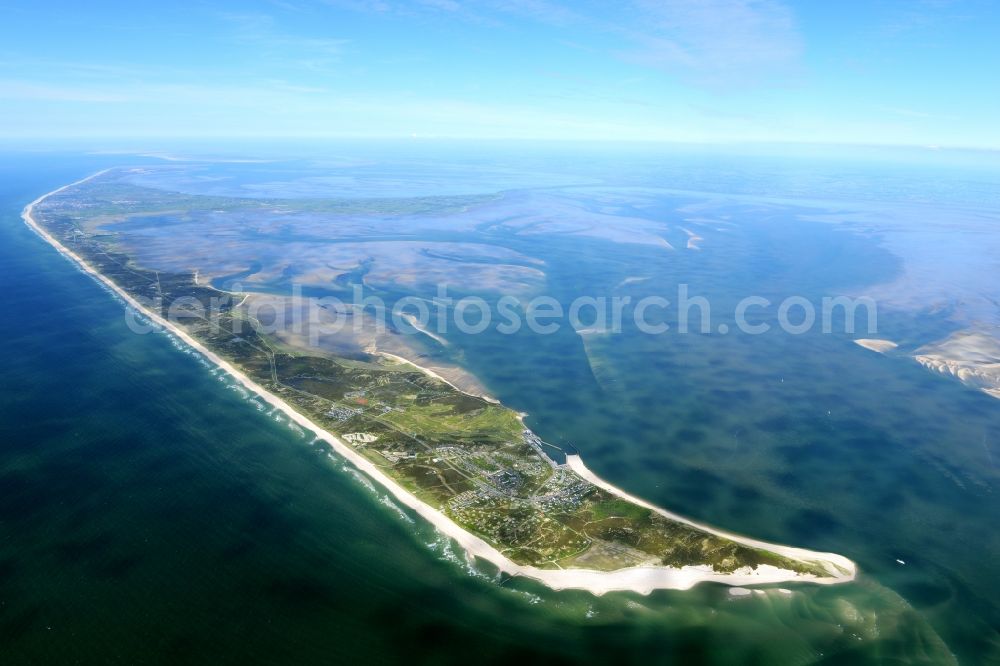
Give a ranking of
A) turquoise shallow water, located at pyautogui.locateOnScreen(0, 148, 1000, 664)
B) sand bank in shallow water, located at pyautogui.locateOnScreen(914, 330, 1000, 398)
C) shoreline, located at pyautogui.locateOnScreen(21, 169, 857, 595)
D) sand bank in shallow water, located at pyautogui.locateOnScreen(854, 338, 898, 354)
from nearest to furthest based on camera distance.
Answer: turquoise shallow water, located at pyautogui.locateOnScreen(0, 148, 1000, 664)
shoreline, located at pyautogui.locateOnScreen(21, 169, 857, 595)
sand bank in shallow water, located at pyautogui.locateOnScreen(914, 330, 1000, 398)
sand bank in shallow water, located at pyautogui.locateOnScreen(854, 338, 898, 354)

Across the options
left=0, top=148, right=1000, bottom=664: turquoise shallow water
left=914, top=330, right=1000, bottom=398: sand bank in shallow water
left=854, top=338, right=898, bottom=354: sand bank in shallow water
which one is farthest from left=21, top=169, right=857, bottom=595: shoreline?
left=854, top=338, right=898, bottom=354: sand bank in shallow water

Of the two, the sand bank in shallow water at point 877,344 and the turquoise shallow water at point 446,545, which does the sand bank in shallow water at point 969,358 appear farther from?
the turquoise shallow water at point 446,545

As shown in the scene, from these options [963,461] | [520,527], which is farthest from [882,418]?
[520,527]

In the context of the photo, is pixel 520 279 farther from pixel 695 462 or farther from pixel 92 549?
pixel 92 549

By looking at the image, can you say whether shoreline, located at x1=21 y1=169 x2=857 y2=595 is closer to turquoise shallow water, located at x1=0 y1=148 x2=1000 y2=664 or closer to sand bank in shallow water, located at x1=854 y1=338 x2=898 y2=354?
turquoise shallow water, located at x1=0 y1=148 x2=1000 y2=664

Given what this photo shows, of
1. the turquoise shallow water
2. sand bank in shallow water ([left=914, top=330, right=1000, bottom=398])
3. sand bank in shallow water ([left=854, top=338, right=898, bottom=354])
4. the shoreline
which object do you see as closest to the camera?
the turquoise shallow water

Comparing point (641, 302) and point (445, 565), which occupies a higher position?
point (641, 302)

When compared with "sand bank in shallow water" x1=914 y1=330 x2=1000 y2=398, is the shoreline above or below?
below

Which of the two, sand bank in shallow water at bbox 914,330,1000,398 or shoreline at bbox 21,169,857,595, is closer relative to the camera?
shoreline at bbox 21,169,857,595
